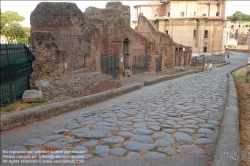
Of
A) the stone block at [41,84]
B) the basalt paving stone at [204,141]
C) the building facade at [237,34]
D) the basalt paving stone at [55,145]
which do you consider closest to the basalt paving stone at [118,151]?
the basalt paving stone at [55,145]

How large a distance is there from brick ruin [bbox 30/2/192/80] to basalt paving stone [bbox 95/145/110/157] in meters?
4.66

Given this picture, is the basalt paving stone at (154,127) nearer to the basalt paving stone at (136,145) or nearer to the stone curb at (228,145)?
the basalt paving stone at (136,145)

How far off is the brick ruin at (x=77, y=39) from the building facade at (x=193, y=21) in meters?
31.5

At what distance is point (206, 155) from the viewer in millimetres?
3637

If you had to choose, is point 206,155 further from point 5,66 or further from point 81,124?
point 5,66

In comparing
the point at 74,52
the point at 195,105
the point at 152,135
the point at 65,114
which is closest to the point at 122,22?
the point at 74,52

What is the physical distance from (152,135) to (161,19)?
169 ft

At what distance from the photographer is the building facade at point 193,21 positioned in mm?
51469

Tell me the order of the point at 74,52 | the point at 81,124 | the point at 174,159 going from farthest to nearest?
the point at 74,52
the point at 81,124
the point at 174,159

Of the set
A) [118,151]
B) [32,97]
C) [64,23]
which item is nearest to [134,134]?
[118,151]

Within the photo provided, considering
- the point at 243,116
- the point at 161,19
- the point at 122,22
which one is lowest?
the point at 243,116

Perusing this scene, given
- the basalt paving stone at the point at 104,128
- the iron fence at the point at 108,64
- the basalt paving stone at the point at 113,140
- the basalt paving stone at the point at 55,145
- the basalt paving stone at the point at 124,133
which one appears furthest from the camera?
the iron fence at the point at 108,64

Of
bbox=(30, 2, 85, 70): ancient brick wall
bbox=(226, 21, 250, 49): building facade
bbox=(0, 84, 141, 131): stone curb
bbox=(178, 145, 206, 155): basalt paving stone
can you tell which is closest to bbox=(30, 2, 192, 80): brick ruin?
bbox=(30, 2, 85, 70): ancient brick wall

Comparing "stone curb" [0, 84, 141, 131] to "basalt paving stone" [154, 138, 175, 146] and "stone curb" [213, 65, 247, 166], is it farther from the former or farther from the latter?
"stone curb" [213, 65, 247, 166]
